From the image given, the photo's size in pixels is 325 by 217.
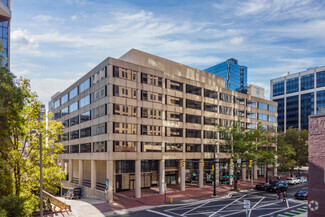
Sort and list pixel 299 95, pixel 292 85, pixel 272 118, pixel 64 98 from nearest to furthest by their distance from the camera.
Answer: pixel 64 98
pixel 272 118
pixel 299 95
pixel 292 85

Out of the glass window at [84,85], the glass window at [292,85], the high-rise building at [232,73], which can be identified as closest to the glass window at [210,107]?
the glass window at [84,85]

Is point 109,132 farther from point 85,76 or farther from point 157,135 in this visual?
point 85,76

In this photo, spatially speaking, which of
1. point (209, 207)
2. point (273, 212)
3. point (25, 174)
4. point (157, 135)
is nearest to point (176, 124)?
point (157, 135)

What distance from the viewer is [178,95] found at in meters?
52.1

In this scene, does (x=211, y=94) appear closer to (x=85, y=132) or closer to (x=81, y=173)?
(x=85, y=132)

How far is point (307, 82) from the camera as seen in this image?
430 feet

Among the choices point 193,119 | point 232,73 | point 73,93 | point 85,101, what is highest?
point 232,73

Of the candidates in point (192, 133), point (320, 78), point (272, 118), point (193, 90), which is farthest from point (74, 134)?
point (320, 78)

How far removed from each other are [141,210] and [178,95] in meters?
24.2

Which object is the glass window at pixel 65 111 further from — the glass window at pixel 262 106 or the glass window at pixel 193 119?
the glass window at pixel 262 106

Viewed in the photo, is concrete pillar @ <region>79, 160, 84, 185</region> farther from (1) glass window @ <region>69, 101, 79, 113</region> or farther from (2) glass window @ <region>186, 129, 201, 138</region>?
(2) glass window @ <region>186, 129, 201, 138</region>

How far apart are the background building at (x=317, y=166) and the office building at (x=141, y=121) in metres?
17.7

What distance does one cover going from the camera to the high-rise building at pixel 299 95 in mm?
125688

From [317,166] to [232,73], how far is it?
502 ft
